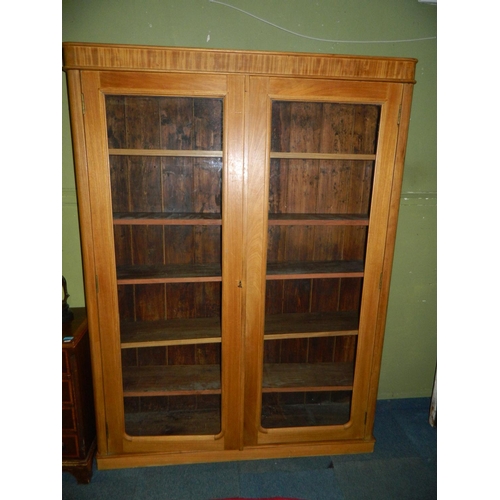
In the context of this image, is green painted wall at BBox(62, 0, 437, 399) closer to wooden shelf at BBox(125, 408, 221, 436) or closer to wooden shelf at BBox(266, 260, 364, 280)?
wooden shelf at BBox(266, 260, 364, 280)

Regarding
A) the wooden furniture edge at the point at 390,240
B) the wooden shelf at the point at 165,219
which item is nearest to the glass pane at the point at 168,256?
the wooden shelf at the point at 165,219

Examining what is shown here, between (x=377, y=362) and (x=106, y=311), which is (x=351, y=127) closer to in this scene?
(x=377, y=362)

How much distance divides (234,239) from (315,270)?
52 centimetres

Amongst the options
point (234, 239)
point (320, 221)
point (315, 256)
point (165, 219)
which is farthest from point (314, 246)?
point (165, 219)

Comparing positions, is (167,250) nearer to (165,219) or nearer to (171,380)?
(165,219)

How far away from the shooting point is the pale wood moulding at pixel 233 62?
4.55 feet

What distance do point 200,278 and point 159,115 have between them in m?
0.92

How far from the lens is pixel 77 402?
171cm

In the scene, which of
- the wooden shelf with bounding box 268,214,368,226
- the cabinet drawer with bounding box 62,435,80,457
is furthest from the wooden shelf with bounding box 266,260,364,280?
the cabinet drawer with bounding box 62,435,80,457

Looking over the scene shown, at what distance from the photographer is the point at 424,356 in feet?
7.86

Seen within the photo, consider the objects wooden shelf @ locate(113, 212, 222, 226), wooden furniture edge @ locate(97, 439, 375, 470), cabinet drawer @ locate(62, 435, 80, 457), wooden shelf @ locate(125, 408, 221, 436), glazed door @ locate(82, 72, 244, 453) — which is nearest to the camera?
glazed door @ locate(82, 72, 244, 453)

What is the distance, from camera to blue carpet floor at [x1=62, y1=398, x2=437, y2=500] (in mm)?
1751

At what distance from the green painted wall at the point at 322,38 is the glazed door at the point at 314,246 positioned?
34 centimetres

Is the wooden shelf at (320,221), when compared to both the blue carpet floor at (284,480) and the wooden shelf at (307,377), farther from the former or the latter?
the blue carpet floor at (284,480)
